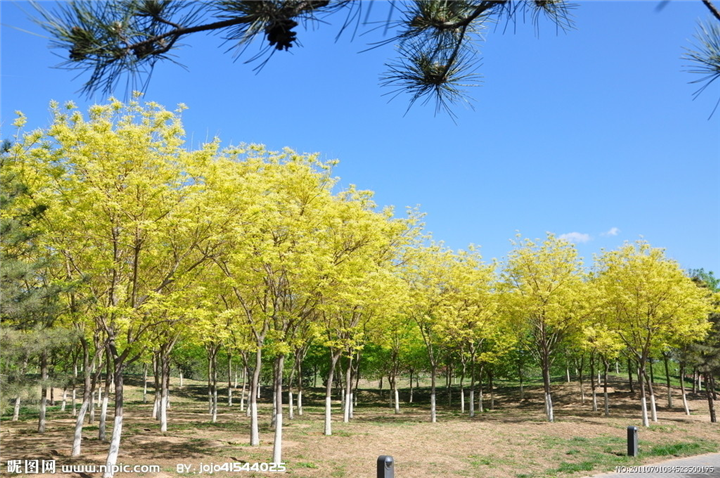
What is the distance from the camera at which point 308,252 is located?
14016mm

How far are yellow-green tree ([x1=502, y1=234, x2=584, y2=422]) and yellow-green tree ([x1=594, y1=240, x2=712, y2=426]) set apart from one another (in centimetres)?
183

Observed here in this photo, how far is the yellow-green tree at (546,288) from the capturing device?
25203mm

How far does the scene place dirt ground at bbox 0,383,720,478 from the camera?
12.7 meters

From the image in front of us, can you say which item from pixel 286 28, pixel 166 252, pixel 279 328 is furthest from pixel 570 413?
pixel 286 28

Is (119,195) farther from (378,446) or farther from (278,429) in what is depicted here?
(378,446)

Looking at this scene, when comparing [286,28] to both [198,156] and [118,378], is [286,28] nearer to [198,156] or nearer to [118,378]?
→ [198,156]

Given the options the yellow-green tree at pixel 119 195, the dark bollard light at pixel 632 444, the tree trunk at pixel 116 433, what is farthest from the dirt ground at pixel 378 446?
the yellow-green tree at pixel 119 195

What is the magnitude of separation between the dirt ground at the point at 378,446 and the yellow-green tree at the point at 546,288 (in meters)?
5.12

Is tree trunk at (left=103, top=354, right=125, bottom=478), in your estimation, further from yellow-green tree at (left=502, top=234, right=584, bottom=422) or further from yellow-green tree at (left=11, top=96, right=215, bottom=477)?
yellow-green tree at (left=502, top=234, right=584, bottom=422)

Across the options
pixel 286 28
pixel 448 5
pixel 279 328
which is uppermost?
pixel 448 5

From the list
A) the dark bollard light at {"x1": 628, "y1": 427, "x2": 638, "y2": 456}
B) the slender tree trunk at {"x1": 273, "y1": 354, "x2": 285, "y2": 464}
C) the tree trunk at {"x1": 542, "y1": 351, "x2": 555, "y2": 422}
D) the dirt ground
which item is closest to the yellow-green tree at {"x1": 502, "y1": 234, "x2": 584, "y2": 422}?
the tree trunk at {"x1": 542, "y1": 351, "x2": 555, "y2": 422}

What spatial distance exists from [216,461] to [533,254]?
19604 millimetres

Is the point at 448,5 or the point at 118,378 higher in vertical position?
the point at 448,5

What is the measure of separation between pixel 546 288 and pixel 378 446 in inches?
557
